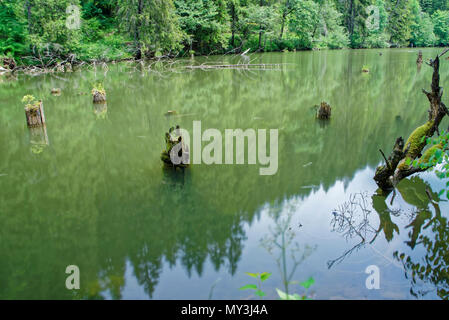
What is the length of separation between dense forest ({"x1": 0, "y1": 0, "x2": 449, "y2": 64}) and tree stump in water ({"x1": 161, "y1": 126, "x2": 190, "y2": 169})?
2076 centimetres

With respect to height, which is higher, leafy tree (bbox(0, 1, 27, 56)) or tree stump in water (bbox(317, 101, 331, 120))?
leafy tree (bbox(0, 1, 27, 56))

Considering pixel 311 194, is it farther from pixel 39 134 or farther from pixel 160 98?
pixel 160 98

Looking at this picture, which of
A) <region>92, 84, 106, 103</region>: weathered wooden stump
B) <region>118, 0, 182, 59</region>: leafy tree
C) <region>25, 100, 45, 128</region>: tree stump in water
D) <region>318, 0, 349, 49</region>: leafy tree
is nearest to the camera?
<region>25, 100, 45, 128</region>: tree stump in water

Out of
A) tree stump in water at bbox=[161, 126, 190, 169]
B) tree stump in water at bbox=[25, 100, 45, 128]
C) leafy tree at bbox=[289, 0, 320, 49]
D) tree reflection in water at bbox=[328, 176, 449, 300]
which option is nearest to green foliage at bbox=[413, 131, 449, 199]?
tree reflection in water at bbox=[328, 176, 449, 300]

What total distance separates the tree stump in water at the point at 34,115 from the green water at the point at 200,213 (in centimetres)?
42

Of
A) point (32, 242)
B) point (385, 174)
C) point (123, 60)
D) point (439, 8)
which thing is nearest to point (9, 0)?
point (123, 60)

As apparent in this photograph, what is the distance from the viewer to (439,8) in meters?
59.3

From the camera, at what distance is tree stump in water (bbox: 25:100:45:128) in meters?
10.1

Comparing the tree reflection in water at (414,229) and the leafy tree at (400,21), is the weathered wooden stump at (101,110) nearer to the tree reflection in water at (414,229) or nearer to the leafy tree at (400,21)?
the tree reflection in water at (414,229)

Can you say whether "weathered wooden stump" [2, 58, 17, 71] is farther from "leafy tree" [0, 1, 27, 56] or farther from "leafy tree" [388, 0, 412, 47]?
"leafy tree" [388, 0, 412, 47]

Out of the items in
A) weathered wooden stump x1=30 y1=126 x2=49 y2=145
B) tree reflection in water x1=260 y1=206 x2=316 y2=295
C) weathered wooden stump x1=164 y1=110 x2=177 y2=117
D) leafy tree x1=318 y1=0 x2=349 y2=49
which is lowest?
tree reflection in water x1=260 y1=206 x2=316 y2=295

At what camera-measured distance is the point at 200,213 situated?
18.8 feet

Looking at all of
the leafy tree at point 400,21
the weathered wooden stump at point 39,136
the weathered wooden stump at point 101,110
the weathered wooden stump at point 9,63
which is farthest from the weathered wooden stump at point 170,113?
the leafy tree at point 400,21

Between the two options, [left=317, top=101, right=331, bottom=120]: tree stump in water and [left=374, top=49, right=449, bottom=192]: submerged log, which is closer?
[left=374, top=49, right=449, bottom=192]: submerged log
